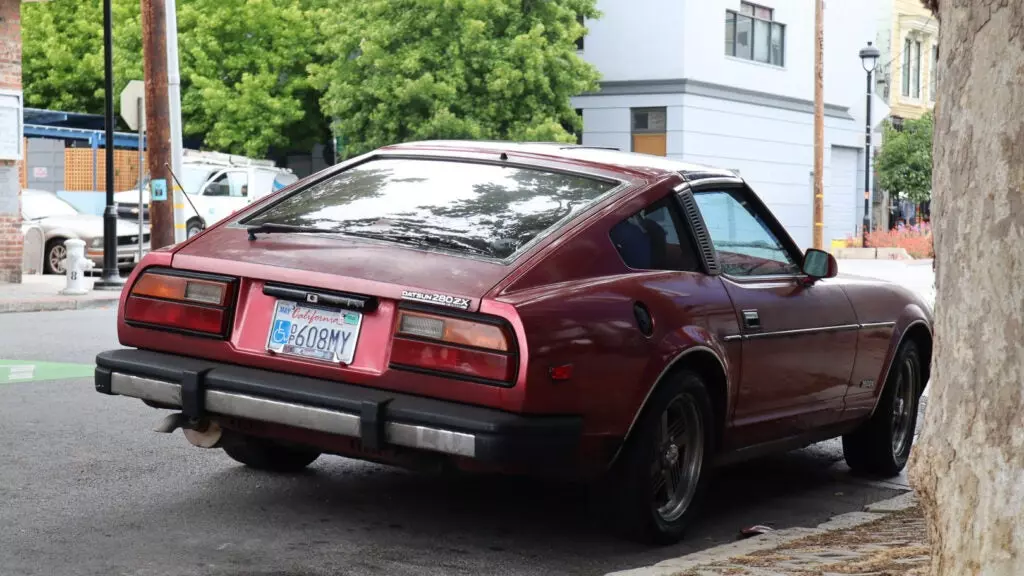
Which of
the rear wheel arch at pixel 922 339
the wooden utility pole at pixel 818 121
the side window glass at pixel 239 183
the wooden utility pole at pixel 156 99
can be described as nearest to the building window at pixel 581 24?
the wooden utility pole at pixel 818 121

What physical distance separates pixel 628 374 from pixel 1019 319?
1.83 metres

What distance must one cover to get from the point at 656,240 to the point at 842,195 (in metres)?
44.5

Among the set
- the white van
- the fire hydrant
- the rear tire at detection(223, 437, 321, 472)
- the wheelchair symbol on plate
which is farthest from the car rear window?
the white van

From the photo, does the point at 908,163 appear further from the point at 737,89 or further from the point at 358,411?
the point at 358,411

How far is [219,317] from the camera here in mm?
5562

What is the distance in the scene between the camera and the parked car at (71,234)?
24656 mm

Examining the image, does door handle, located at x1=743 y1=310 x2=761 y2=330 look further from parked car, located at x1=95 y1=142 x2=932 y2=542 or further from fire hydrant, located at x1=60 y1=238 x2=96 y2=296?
fire hydrant, located at x1=60 y1=238 x2=96 y2=296

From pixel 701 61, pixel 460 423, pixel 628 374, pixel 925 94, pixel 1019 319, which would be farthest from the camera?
pixel 925 94

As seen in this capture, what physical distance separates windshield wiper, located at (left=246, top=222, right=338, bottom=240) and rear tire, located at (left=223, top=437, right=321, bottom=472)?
1178mm

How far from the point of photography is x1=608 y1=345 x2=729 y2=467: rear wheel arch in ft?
17.9

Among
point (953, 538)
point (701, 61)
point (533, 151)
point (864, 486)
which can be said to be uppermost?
point (701, 61)

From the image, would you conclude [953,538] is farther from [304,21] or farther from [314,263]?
[304,21]

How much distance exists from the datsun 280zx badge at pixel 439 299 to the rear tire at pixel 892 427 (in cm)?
308

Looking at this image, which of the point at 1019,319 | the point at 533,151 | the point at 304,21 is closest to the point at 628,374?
the point at 533,151
